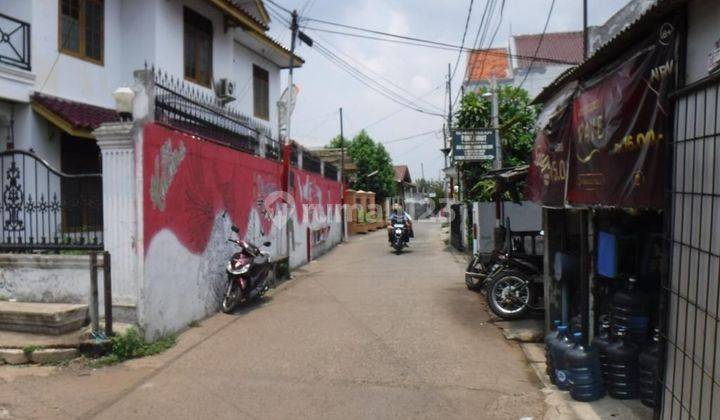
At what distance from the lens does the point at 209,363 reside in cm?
619

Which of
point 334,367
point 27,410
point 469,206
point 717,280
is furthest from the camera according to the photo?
point 469,206

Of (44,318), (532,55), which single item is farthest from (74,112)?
(532,55)

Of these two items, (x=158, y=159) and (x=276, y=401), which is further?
(x=158, y=159)

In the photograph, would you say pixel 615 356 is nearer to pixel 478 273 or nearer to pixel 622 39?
pixel 622 39

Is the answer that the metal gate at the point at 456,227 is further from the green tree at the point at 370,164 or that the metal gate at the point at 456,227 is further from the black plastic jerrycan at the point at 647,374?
the green tree at the point at 370,164

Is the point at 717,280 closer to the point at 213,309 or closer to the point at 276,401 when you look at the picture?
the point at 276,401

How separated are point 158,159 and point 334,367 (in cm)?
324

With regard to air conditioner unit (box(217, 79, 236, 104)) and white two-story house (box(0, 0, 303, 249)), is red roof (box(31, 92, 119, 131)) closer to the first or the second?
white two-story house (box(0, 0, 303, 249))

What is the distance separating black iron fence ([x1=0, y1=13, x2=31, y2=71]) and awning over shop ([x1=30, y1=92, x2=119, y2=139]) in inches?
22.8

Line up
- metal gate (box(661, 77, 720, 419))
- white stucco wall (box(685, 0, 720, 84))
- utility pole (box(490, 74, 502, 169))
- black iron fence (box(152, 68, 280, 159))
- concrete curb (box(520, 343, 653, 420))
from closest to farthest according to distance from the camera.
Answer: metal gate (box(661, 77, 720, 419))
white stucco wall (box(685, 0, 720, 84))
concrete curb (box(520, 343, 653, 420))
black iron fence (box(152, 68, 280, 159))
utility pole (box(490, 74, 502, 169))

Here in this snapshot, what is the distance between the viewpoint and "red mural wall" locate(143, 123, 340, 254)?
6754 millimetres

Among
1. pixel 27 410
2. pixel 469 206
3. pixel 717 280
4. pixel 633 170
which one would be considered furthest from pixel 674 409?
pixel 469 206

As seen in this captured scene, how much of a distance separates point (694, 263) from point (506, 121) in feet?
43.3

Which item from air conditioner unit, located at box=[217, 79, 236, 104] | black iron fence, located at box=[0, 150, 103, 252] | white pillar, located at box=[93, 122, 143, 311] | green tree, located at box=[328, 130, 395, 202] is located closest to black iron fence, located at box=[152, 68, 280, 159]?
white pillar, located at box=[93, 122, 143, 311]
